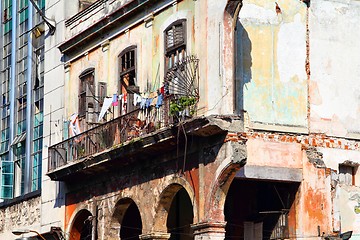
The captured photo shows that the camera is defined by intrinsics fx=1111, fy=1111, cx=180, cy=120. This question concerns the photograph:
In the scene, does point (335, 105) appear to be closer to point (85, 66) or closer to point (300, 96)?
point (300, 96)

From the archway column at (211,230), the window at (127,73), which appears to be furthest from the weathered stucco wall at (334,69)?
the window at (127,73)

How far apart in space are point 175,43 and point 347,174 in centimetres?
536

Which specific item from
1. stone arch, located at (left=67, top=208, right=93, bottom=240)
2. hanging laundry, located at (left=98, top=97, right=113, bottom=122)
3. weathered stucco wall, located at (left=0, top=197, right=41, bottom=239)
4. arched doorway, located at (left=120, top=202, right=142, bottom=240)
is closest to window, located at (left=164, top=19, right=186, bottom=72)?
hanging laundry, located at (left=98, top=97, right=113, bottom=122)

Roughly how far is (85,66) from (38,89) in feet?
12.8

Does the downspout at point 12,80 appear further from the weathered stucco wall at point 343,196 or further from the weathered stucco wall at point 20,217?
the weathered stucco wall at point 343,196

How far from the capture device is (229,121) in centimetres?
2525

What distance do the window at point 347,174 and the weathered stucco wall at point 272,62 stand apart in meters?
1.53

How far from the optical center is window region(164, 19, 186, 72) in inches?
1083

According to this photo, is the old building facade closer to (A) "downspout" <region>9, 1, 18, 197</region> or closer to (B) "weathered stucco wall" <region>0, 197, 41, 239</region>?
(B) "weathered stucco wall" <region>0, 197, 41, 239</region>

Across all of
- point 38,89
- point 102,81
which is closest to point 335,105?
point 102,81

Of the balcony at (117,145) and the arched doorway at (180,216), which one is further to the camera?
the arched doorway at (180,216)

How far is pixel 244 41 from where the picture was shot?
26328mm

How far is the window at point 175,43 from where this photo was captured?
90.3 ft

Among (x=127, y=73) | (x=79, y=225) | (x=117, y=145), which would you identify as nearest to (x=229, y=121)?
(x=117, y=145)
